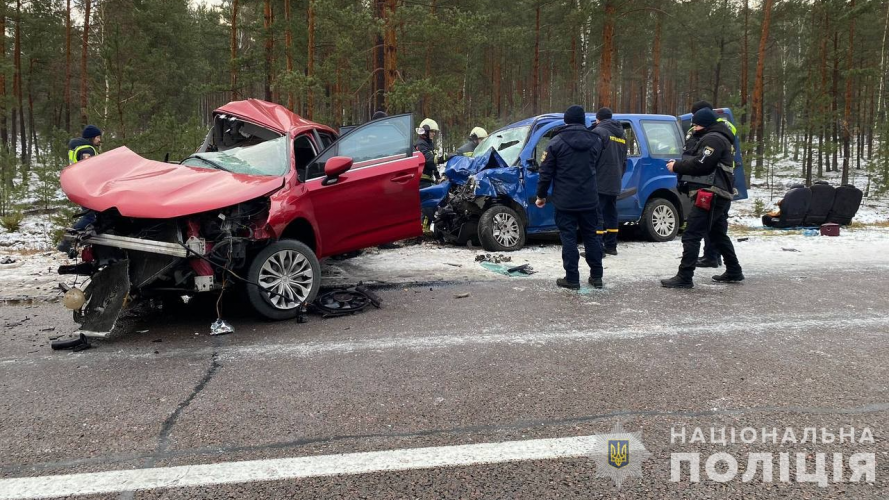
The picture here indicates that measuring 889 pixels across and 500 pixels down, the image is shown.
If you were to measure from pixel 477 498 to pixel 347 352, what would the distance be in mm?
2084

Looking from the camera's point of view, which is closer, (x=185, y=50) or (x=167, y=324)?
(x=167, y=324)

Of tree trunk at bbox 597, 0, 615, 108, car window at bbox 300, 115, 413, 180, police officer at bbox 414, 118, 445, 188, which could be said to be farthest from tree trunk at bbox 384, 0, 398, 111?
tree trunk at bbox 597, 0, 615, 108

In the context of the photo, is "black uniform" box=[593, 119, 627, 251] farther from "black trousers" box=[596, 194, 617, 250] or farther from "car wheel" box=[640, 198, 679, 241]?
"car wheel" box=[640, 198, 679, 241]

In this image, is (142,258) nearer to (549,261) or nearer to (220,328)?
(220,328)

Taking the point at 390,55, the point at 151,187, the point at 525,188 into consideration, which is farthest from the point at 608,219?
the point at 390,55

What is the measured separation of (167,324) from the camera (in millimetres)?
4992

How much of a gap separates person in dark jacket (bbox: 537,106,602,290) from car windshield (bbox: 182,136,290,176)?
110 inches

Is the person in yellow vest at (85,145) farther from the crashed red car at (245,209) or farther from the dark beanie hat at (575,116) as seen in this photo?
the dark beanie hat at (575,116)

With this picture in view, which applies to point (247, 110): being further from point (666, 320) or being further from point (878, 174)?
point (878, 174)

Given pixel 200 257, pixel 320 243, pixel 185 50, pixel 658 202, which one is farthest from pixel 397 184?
pixel 185 50

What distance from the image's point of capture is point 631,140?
939 centimetres

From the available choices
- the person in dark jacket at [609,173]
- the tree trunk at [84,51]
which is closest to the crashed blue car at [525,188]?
the person in dark jacket at [609,173]

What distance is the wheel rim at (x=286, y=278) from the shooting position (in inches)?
194

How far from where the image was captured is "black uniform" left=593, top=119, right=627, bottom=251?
7816mm
